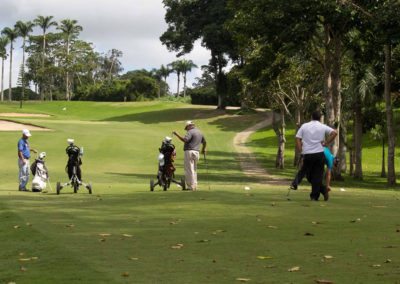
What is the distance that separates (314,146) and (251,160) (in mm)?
29587

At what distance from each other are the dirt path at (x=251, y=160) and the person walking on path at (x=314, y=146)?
1387cm

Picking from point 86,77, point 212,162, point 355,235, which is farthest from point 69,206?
point 86,77

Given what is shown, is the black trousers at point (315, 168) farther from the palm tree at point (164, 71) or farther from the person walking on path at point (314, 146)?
the palm tree at point (164, 71)

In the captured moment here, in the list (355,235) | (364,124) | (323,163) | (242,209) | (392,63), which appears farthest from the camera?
(364,124)

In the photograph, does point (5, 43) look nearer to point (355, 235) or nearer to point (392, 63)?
point (392, 63)

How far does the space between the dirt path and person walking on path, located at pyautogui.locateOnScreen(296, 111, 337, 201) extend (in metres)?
13.9

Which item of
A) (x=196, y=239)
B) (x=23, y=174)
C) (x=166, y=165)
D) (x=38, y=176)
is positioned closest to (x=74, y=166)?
(x=38, y=176)

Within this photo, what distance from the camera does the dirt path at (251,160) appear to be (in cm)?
2995

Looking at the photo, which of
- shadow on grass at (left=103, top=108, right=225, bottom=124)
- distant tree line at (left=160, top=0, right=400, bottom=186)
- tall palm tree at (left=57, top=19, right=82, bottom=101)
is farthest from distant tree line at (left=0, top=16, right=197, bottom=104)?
distant tree line at (left=160, top=0, right=400, bottom=186)

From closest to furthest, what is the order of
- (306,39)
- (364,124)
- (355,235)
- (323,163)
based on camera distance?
(355,235) → (323,163) → (306,39) → (364,124)

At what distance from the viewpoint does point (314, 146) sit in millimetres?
13547

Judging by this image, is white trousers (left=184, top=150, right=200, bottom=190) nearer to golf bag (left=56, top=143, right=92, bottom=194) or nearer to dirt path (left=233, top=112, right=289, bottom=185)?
golf bag (left=56, top=143, right=92, bottom=194)

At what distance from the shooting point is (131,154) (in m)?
40.0

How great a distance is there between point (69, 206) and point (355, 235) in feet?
22.3
